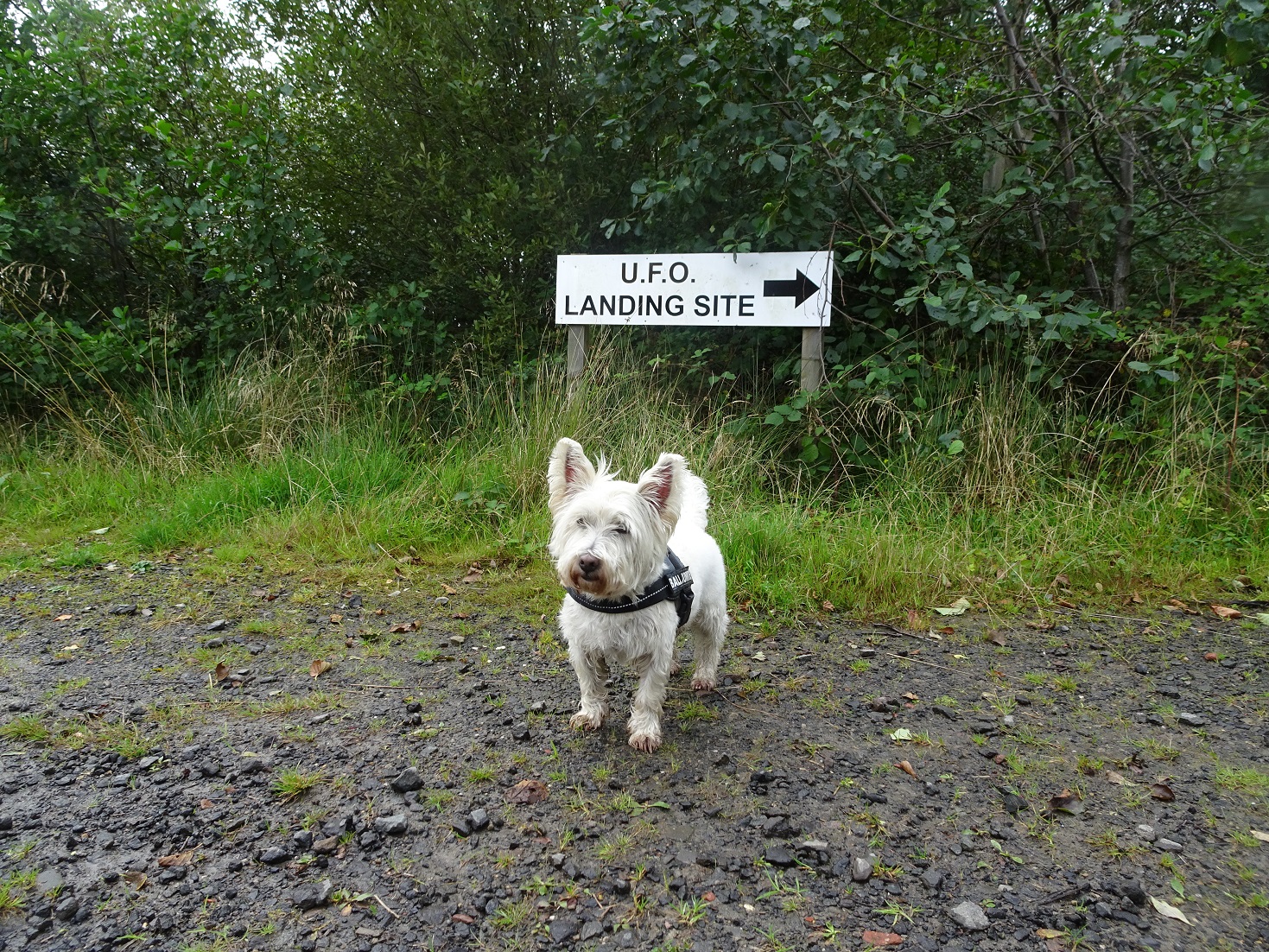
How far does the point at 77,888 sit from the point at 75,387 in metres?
7.33

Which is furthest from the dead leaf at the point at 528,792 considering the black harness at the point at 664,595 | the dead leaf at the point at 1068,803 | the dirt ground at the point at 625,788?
the dead leaf at the point at 1068,803

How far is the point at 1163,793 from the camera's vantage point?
2645mm

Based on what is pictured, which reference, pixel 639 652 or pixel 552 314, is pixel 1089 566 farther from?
pixel 552 314

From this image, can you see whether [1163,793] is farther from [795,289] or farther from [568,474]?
[795,289]

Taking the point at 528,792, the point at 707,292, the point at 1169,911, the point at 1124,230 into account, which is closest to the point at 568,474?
the point at 528,792

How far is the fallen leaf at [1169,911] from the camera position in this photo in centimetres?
205

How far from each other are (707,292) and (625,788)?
441cm

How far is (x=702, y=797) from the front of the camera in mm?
2648

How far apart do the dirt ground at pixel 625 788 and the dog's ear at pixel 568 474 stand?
3.13 feet

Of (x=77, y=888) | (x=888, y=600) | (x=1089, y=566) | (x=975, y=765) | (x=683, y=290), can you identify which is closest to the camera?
(x=77, y=888)

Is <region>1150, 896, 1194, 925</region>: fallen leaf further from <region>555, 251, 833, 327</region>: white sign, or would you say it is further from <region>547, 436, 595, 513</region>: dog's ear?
<region>555, 251, 833, 327</region>: white sign

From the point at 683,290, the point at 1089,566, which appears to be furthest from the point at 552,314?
the point at 1089,566

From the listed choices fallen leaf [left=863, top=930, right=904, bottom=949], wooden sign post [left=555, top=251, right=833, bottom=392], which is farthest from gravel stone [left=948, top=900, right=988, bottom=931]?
wooden sign post [left=555, top=251, right=833, bottom=392]

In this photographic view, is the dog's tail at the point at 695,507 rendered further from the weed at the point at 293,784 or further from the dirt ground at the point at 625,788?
the weed at the point at 293,784
